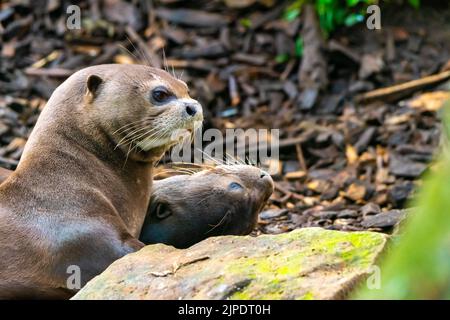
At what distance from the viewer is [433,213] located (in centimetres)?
225

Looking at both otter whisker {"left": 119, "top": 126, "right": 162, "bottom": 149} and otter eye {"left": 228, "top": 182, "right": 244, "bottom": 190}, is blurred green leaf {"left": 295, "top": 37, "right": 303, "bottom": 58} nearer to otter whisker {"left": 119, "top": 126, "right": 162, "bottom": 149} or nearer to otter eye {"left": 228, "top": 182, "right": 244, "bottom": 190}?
otter eye {"left": 228, "top": 182, "right": 244, "bottom": 190}

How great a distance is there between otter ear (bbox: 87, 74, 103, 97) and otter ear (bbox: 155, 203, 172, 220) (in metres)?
0.88

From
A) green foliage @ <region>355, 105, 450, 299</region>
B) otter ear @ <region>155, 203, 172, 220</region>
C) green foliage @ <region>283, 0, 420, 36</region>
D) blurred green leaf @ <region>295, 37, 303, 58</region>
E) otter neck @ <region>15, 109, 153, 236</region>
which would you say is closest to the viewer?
green foliage @ <region>355, 105, 450, 299</region>

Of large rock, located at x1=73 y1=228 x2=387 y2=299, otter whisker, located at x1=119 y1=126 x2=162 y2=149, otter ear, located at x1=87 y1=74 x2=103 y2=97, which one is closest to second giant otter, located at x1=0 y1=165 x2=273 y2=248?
otter whisker, located at x1=119 y1=126 x2=162 y2=149

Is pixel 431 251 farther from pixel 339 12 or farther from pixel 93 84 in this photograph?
pixel 339 12

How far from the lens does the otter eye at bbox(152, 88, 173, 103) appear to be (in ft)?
18.6

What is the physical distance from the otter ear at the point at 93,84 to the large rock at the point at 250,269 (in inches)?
48.4

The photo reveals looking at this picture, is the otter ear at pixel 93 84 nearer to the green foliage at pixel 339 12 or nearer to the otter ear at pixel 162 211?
the otter ear at pixel 162 211

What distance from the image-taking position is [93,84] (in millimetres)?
5637

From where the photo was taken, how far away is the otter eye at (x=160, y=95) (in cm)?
568

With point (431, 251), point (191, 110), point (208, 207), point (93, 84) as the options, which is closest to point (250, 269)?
point (208, 207)

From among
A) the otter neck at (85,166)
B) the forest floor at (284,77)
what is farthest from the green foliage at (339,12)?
the otter neck at (85,166)
